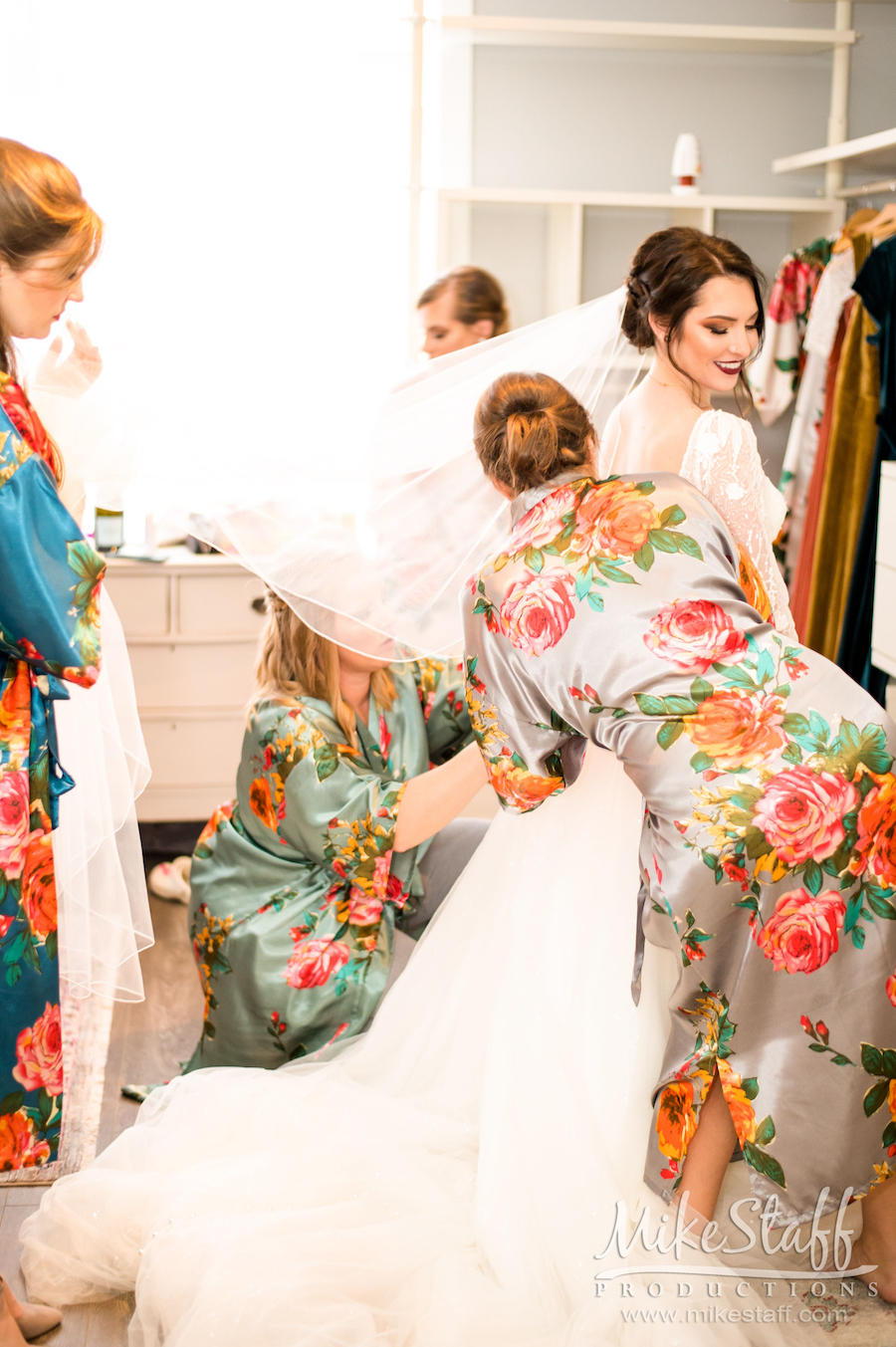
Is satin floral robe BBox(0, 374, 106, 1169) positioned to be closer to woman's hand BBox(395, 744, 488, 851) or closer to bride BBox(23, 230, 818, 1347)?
bride BBox(23, 230, 818, 1347)

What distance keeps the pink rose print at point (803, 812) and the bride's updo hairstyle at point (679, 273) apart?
587mm

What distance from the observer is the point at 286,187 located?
1.91m

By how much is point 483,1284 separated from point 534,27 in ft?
9.16

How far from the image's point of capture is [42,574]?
1305mm

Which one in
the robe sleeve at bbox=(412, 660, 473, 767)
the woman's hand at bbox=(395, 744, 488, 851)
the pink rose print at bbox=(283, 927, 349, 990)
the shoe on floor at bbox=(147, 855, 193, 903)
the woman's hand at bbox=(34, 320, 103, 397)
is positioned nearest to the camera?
the woman's hand at bbox=(34, 320, 103, 397)

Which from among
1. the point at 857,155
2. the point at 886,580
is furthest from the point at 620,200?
the point at 886,580

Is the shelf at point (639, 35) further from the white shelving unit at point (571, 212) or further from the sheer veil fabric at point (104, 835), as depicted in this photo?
the sheer veil fabric at point (104, 835)

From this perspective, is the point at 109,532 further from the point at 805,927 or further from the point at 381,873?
the point at 805,927

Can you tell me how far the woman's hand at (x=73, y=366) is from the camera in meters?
1.49

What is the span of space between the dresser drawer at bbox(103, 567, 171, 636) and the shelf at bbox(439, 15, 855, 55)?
152cm

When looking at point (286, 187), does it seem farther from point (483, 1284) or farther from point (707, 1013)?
point (483, 1284)

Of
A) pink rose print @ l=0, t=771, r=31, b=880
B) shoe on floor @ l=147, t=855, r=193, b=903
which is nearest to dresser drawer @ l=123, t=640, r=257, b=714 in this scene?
shoe on floor @ l=147, t=855, r=193, b=903

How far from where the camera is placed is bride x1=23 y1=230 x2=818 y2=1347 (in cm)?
130

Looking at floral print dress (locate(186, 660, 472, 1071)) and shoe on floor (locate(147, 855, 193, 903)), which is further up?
floral print dress (locate(186, 660, 472, 1071))
